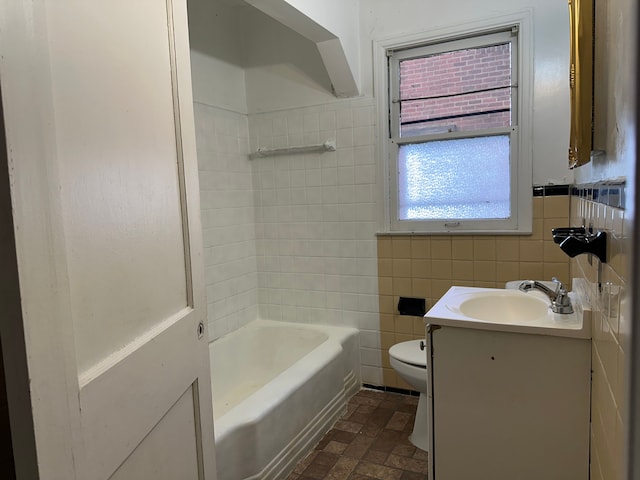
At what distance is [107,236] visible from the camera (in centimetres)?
83

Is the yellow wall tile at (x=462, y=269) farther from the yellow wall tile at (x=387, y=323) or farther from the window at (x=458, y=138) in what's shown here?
the yellow wall tile at (x=387, y=323)

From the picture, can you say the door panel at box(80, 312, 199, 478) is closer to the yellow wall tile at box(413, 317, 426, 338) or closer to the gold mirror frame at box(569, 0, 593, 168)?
the gold mirror frame at box(569, 0, 593, 168)

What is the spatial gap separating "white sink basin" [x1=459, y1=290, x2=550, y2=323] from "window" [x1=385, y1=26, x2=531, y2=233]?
756 mm

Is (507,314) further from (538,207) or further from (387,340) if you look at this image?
(387,340)

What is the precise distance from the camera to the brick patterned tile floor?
2035mm

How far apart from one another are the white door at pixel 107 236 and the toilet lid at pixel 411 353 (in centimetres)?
128

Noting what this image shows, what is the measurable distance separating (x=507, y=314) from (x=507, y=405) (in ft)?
1.49

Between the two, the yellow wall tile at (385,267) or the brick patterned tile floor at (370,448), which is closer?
the brick patterned tile floor at (370,448)

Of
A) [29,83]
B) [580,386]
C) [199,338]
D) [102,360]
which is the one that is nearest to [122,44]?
[29,83]

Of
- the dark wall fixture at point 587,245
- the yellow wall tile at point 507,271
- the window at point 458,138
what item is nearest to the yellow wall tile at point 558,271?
the yellow wall tile at point 507,271

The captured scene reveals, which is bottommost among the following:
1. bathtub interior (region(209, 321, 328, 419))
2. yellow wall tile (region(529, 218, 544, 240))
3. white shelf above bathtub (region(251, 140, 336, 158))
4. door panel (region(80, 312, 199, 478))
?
bathtub interior (region(209, 321, 328, 419))

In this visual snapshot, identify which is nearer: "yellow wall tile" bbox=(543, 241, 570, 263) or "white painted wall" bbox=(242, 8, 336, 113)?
"yellow wall tile" bbox=(543, 241, 570, 263)

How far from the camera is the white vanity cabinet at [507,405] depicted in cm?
135

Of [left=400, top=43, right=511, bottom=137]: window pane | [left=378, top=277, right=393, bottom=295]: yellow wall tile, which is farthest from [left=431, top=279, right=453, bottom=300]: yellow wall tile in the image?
[left=400, top=43, right=511, bottom=137]: window pane
